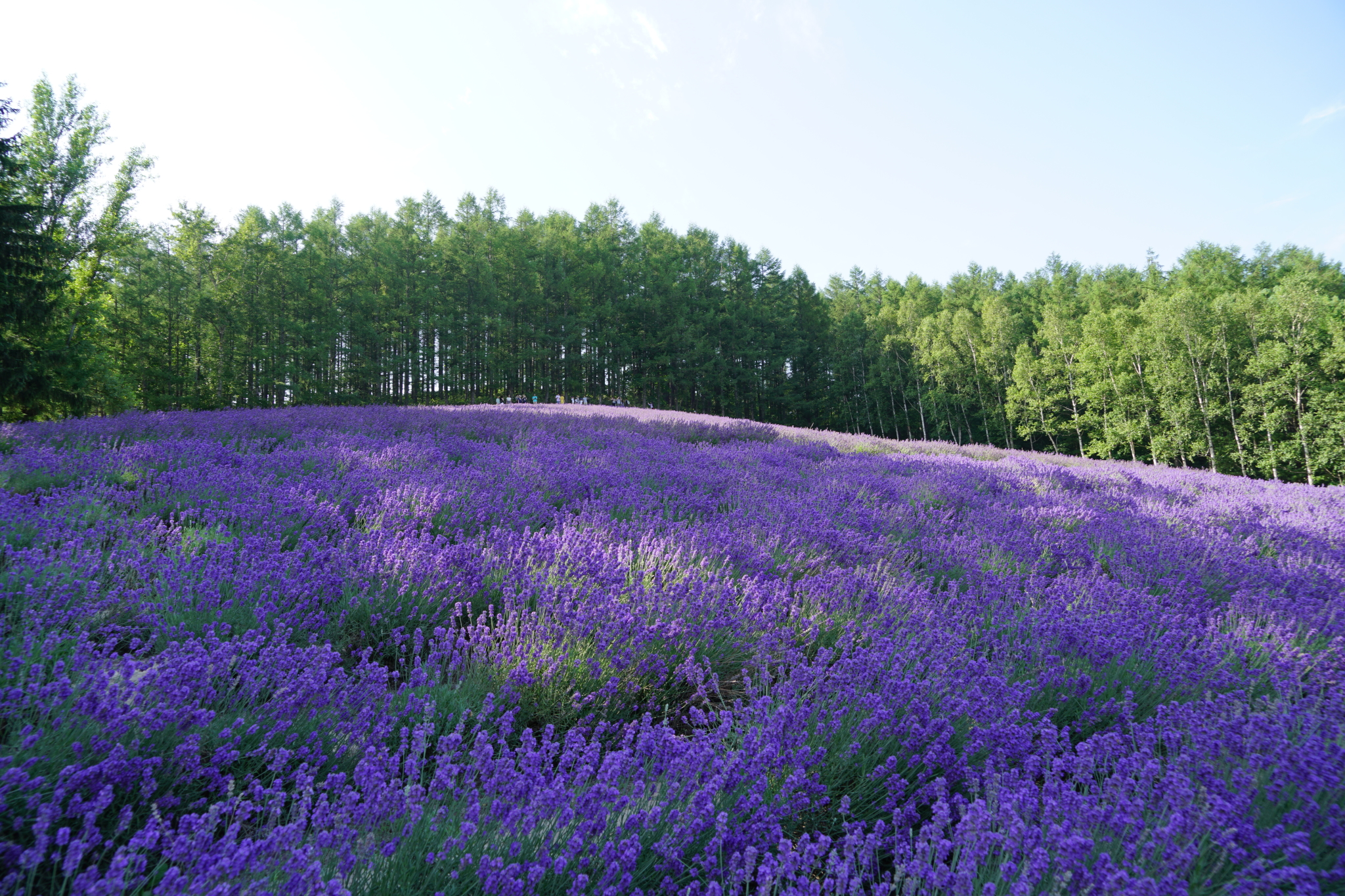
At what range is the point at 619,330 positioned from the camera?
37.4 m

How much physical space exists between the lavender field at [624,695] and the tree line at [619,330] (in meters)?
15.3

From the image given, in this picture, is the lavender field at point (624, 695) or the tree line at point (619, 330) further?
the tree line at point (619, 330)

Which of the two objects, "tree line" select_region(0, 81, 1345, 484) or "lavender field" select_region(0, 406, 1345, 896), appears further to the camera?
"tree line" select_region(0, 81, 1345, 484)

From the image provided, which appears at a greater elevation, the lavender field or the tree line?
the tree line

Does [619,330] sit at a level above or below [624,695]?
above

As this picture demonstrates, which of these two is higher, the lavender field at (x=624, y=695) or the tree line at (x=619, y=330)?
the tree line at (x=619, y=330)

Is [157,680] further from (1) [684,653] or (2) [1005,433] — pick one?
(2) [1005,433]

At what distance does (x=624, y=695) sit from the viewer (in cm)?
201

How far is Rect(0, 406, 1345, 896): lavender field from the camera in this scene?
1138 mm

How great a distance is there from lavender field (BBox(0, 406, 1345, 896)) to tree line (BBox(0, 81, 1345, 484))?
50.1ft

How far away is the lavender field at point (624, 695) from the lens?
1138mm

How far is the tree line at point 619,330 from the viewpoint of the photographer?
63.5 feet

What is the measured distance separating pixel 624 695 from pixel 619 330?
120 feet

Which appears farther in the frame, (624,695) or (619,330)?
(619,330)
